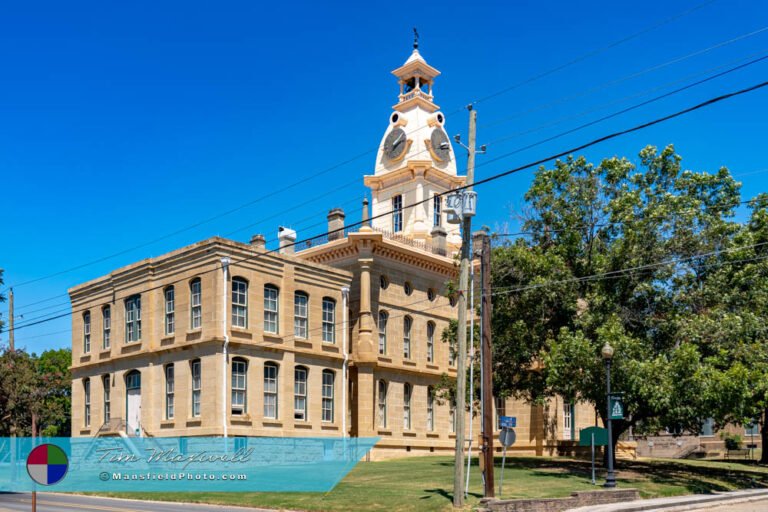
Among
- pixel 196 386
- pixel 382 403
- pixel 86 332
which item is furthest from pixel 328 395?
pixel 86 332

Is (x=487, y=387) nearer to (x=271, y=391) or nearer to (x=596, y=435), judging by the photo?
(x=596, y=435)

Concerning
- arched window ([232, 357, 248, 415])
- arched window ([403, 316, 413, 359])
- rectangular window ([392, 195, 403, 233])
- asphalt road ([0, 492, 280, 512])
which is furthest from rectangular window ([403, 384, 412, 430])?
asphalt road ([0, 492, 280, 512])

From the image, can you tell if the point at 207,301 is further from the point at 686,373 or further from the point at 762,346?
the point at 762,346

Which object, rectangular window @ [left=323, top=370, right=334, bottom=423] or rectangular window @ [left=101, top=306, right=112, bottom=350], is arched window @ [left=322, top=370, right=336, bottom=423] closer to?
rectangular window @ [left=323, top=370, right=334, bottom=423]

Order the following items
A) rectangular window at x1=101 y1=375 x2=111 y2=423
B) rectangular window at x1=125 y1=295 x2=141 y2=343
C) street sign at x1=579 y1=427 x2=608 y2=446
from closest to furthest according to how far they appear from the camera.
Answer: street sign at x1=579 y1=427 x2=608 y2=446 < rectangular window at x1=125 y1=295 x2=141 y2=343 < rectangular window at x1=101 y1=375 x2=111 y2=423

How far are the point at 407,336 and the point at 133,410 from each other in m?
14.6

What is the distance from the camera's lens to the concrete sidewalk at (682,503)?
22.5m

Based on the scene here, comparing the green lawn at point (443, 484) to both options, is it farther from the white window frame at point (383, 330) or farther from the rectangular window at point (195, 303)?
the rectangular window at point (195, 303)

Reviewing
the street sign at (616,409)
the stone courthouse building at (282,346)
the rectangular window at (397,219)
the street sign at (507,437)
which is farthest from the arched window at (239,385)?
the rectangular window at (397,219)

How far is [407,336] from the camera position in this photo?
44.2 meters

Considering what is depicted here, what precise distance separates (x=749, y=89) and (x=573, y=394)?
18115mm

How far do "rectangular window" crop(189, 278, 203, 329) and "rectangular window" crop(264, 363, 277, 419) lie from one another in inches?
139

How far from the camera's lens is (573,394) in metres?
30.1

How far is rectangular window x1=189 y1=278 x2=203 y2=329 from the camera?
35281mm
